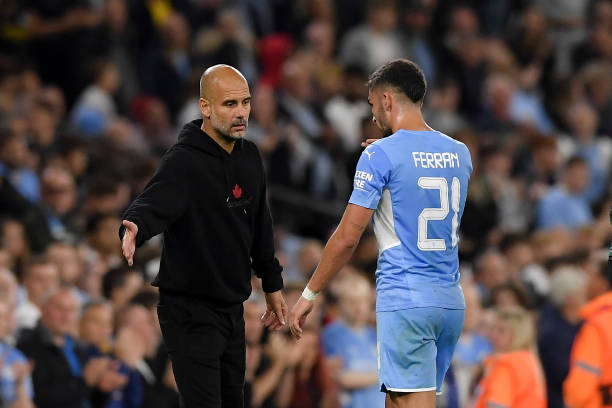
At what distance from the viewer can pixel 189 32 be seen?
14.2 metres

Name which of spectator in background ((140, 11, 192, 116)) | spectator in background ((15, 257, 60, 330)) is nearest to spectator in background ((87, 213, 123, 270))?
spectator in background ((15, 257, 60, 330))

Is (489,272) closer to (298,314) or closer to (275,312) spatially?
(275,312)

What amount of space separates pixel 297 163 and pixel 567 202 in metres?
3.48

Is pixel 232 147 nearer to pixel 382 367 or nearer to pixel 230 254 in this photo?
pixel 230 254

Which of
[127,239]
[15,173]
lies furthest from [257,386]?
[127,239]

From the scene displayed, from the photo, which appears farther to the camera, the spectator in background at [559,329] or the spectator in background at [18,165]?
the spectator in background at [18,165]

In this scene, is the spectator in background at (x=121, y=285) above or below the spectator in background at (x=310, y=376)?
above

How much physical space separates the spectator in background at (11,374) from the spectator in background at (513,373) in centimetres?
311

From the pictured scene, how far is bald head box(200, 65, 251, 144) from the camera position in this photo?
5.97 meters

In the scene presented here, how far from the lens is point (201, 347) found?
5922 mm

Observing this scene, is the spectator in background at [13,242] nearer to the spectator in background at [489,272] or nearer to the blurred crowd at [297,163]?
the blurred crowd at [297,163]

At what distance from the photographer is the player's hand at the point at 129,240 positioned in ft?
17.7

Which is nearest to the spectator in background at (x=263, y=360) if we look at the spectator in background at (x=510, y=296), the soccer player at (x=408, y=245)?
the spectator in background at (x=510, y=296)

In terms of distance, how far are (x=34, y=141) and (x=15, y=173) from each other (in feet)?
1.88
